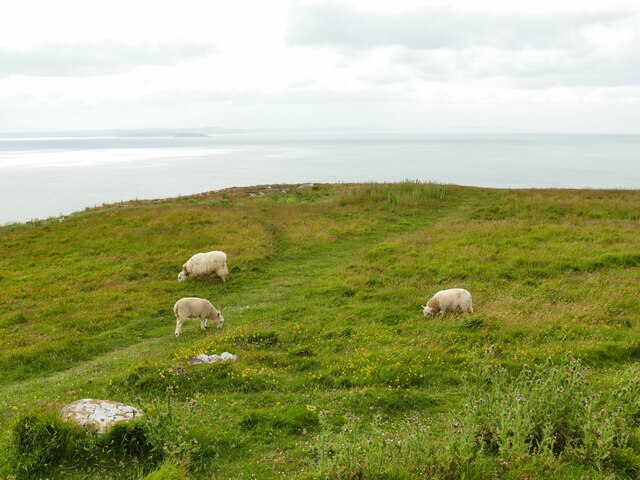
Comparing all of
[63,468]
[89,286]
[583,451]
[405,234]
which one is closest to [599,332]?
[583,451]

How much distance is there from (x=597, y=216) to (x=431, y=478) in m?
36.2

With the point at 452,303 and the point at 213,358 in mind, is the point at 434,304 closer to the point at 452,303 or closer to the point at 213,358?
the point at 452,303

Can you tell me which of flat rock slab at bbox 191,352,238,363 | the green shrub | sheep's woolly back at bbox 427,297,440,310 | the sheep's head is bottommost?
flat rock slab at bbox 191,352,238,363

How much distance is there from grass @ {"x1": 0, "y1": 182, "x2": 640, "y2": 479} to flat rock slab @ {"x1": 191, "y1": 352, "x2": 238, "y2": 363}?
A: 34 cm

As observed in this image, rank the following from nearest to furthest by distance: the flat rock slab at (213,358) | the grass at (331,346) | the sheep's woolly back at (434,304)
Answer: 1. the grass at (331,346)
2. the flat rock slab at (213,358)
3. the sheep's woolly back at (434,304)

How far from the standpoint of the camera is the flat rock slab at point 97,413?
27.7 feet

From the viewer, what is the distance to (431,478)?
21.6ft

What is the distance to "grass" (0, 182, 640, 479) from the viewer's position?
7.55 meters

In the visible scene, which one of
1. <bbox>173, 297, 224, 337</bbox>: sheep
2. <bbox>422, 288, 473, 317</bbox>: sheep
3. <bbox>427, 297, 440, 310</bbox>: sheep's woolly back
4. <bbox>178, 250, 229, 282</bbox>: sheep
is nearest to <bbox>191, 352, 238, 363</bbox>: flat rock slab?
<bbox>173, 297, 224, 337</bbox>: sheep

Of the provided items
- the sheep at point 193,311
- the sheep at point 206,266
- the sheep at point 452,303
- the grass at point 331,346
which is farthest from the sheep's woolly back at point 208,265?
the sheep at point 452,303

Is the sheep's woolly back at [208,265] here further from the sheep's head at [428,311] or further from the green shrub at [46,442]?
the green shrub at [46,442]

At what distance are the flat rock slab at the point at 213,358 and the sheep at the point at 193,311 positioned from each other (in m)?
4.28

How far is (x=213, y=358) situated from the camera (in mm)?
13133

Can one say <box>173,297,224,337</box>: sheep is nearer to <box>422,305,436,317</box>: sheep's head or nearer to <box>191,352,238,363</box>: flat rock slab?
<box>191,352,238,363</box>: flat rock slab
